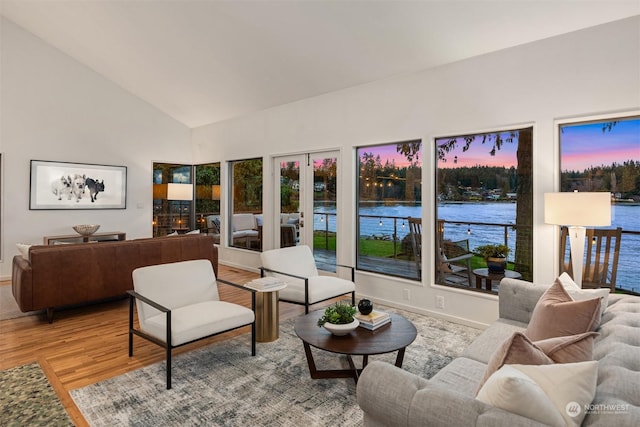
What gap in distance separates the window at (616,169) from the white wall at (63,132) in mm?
7064

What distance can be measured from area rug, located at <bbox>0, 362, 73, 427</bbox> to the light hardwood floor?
51mm

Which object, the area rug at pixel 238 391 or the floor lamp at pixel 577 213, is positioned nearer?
the area rug at pixel 238 391

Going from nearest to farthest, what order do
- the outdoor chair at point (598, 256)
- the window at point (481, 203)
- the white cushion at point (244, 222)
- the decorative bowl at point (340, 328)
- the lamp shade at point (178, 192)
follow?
the decorative bowl at point (340, 328) < the outdoor chair at point (598, 256) < the window at point (481, 203) < the white cushion at point (244, 222) < the lamp shade at point (178, 192)

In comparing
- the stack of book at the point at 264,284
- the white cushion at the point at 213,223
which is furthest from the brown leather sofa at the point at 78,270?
the white cushion at the point at 213,223

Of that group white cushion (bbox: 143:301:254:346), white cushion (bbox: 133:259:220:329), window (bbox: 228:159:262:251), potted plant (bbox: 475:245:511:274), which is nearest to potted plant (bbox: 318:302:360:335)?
white cushion (bbox: 143:301:254:346)

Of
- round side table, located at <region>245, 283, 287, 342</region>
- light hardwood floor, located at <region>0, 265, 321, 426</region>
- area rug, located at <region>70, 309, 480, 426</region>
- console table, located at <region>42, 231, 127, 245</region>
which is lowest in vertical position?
area rug, located at <region>70, 309, 480, 426</region>

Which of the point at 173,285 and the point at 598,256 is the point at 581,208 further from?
the point at 173,285

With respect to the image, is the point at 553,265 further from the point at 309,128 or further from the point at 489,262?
the point at 309,128

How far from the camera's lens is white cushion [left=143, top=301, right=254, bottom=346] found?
2617 mm

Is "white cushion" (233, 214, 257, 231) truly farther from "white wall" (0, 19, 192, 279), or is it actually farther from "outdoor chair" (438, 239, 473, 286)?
"outdoor chair" (438, 239, 473, 286)

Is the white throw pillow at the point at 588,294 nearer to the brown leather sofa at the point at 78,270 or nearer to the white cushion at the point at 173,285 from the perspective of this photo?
the white cushion at the point at 173,285

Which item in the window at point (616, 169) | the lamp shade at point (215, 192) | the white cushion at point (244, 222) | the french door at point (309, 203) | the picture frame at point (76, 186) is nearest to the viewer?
the window at point (616, 169)

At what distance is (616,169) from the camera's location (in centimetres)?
314

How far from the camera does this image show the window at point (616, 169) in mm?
3074
